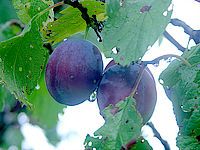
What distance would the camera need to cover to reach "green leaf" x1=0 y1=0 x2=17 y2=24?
1.35m

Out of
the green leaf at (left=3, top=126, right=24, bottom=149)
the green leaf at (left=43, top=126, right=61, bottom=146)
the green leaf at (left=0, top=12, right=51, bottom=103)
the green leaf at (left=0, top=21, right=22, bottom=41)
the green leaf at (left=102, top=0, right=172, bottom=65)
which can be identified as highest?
the green leaf at (left=102, top=0, right=172, bottom=65)

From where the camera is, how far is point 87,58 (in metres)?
0.76

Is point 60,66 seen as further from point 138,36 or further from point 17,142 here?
point 17,142

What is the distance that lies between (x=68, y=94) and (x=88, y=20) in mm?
235

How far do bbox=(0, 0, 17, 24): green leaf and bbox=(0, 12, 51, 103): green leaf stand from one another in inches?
25.2

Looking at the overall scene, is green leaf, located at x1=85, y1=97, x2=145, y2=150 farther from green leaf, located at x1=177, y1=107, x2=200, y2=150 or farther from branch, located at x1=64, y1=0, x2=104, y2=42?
branch, located at x1=64, y1=0, x2=104, y2=42

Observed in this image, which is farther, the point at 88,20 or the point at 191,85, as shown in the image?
the point at 88,20

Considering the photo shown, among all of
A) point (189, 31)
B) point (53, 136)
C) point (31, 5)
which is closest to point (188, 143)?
point (189, 31)

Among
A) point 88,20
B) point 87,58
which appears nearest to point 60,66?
point 87,58

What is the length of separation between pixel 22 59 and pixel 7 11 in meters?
0.70

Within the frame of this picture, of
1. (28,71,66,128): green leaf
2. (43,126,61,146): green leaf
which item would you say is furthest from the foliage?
(43,126,61,146): green leaf

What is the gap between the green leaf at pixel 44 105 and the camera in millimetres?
1111

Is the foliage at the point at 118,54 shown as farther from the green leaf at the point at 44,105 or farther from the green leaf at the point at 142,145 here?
the green leaf at the point at 44,105

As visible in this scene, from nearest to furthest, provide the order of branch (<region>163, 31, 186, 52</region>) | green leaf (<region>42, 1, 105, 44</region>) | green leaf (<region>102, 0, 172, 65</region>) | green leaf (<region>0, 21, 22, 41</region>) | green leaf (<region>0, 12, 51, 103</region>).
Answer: green leaf (<region>102, 0, 172, 65</region>), green leaf (<region>0, 12, 51, 103</region>), green leaf (<region>42, 1, 105, 44</region>), branch (<region>163, 31, 186, 52</region>), green leaf (<region>0, 21, 22, 41</region>)
